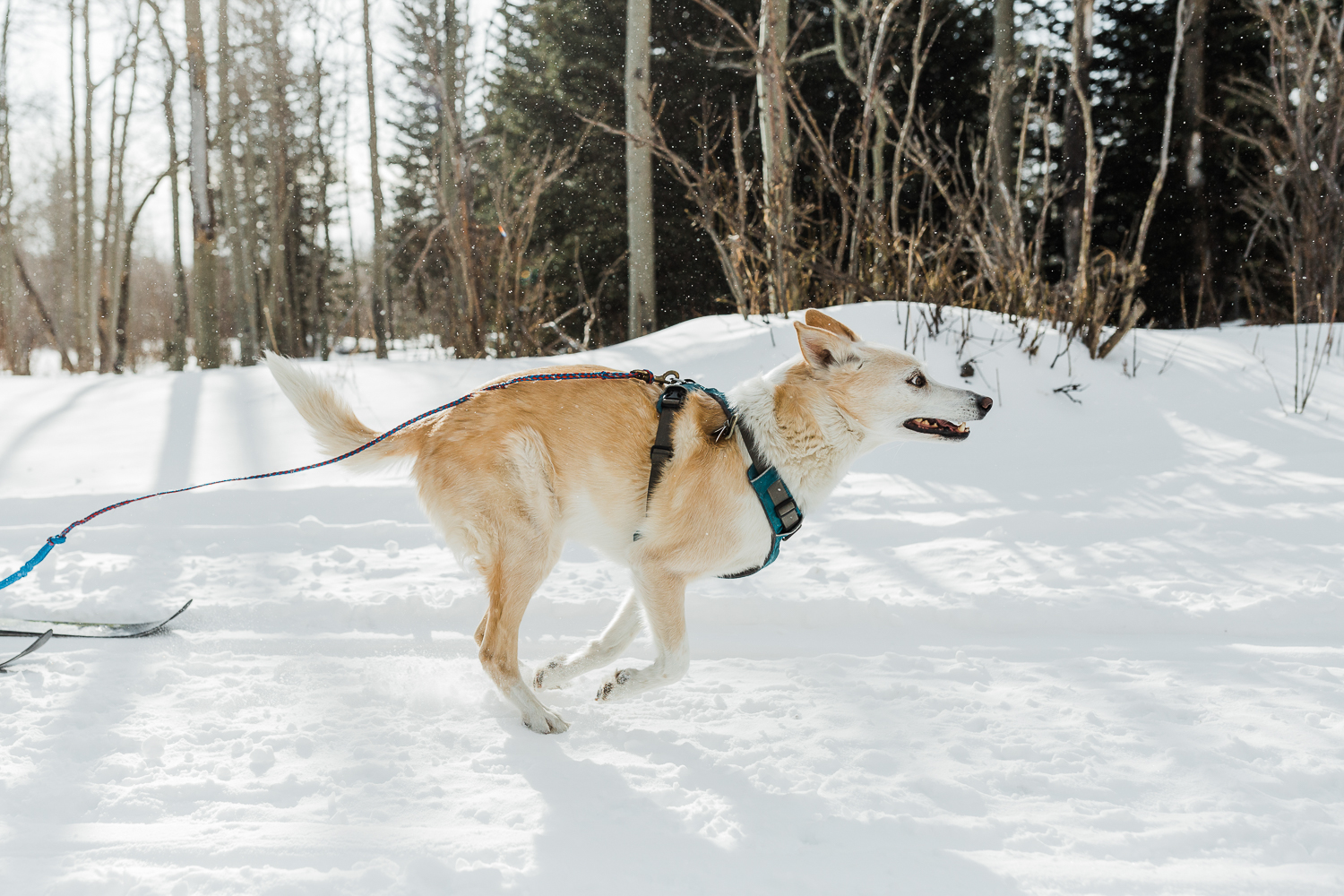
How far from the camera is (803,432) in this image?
3.08 metres

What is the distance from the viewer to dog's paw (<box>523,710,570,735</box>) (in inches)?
108

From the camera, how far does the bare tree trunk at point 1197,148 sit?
14891 millimetres

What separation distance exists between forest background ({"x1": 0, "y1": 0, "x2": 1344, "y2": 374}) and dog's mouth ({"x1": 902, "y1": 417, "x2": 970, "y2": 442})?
444cm

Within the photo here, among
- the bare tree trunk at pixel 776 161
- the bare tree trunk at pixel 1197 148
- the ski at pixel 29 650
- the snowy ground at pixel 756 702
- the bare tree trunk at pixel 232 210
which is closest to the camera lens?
the snowy ground at pixel 756 702

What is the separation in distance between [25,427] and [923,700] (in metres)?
7.71

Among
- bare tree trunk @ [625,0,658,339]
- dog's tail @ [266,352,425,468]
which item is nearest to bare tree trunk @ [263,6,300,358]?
bare tree trunk @ [625,0,658,339]

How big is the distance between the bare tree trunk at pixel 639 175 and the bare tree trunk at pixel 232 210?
662cm

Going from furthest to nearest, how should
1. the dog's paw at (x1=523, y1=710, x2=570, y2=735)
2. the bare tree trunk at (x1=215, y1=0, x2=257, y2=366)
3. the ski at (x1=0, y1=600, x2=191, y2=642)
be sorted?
the bare tree trunk at (x1=215, y1=0, x2=257, y2=366)
the ski at (x1=0, y1=600, x2=191, y2=642)
the dog's paw at (x1=523, y1=710, x2=570, y2=735)

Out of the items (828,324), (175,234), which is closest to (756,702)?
(828,324)

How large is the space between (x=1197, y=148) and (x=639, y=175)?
38.2 ft

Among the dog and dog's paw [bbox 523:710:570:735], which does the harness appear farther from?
dog's paw [bbox 523:710:570:735]

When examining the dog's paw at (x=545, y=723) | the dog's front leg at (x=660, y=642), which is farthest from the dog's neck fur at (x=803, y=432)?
the dog's paw at (x=545, y=723)

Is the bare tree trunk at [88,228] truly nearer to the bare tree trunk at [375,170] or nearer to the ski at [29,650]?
the bare tree trunk at [375,170]

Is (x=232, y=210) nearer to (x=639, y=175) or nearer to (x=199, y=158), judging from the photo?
(x=199, y=158)
